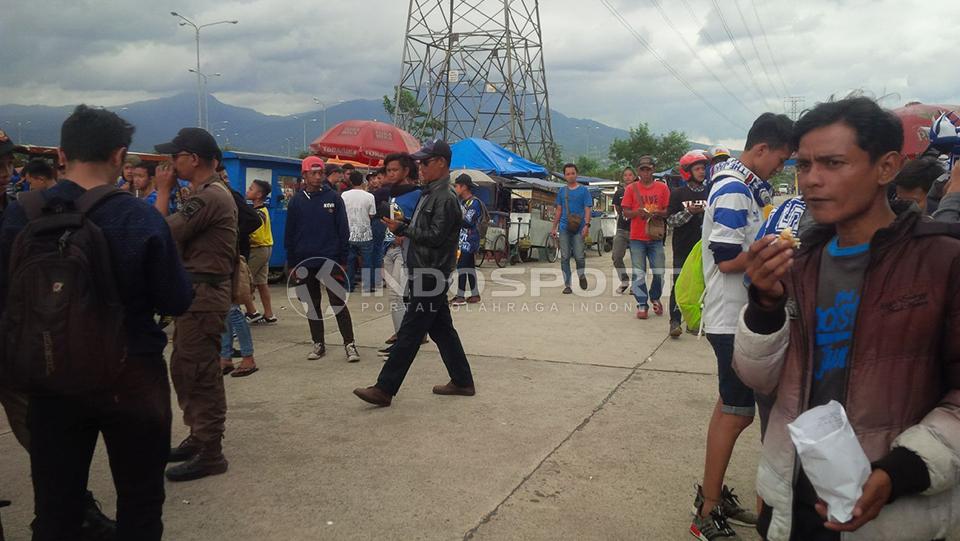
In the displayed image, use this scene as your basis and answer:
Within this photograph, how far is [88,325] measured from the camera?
218 cm

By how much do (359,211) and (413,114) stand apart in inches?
1246

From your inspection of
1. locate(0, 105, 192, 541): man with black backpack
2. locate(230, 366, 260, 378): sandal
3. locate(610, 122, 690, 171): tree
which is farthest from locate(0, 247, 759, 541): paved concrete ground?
locate(610, 122, 690, 171): tree

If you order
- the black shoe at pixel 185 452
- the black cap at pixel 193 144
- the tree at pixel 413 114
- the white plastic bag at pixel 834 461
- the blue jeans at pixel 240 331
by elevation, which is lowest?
the black shoe at pixel 185 452

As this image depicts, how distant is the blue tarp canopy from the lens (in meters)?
17.2

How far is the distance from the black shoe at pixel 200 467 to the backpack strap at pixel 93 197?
200cm

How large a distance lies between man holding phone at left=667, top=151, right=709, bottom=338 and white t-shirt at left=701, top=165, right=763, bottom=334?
13.3 ft

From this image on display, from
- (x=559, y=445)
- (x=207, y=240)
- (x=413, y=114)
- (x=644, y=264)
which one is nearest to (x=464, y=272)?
(x=644, y=264)

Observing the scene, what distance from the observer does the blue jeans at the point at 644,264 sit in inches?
332

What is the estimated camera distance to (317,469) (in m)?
3.88

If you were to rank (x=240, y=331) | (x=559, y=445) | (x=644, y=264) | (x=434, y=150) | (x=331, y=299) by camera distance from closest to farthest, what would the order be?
(x=559, y=445) → (x=434, y=150) → (x=240, y=331) → (x=331, y=299) → (x=644, y=264)

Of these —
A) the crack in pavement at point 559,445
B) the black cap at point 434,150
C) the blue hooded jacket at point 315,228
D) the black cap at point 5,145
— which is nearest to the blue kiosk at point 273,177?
the blue hooded jacket at point 315,228

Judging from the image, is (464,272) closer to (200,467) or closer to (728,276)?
(200,467)

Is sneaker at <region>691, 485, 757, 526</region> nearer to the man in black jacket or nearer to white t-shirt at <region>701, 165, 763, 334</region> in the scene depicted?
white t-shirt at <region>701, 165, 763, 334</region>

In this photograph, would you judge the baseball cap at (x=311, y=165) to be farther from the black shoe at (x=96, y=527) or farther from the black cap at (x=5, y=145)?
the black shoe at (x=96, y=527)
